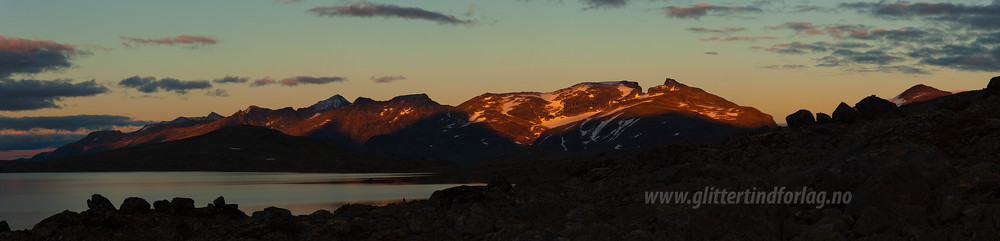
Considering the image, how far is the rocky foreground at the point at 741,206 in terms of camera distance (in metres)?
20.5

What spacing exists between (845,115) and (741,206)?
19803mm

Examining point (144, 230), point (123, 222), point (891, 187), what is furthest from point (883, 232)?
point (123, 222)

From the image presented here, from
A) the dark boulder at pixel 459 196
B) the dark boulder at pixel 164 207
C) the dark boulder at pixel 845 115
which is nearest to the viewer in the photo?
the dark boulder at pixel 459 196

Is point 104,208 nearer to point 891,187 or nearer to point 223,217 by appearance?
point 223,217

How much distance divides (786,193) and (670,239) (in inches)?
160

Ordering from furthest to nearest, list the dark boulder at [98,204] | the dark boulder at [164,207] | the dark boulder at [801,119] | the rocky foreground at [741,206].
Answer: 1. the dark boulder at [164,207]
2. the dark boulder at [98,204]
3. the dark boulder at [801,119]
4. the rocky foreground at [741,206]

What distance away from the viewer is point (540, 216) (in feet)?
106

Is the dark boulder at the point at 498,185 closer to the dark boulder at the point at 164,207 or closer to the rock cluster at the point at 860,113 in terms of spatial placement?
the rock cluster at the point at 860,113

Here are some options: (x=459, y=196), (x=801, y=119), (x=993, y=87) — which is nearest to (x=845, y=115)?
(x=801, y=119)

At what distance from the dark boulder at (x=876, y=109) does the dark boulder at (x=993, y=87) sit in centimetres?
396

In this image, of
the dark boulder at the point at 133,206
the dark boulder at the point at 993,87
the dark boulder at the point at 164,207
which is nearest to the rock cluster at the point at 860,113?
the dark boulder at the point at 993,87

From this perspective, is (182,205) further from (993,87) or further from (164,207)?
(993,87)

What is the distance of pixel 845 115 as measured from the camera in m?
39.7

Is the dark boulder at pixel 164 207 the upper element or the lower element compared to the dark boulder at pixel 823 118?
lower
